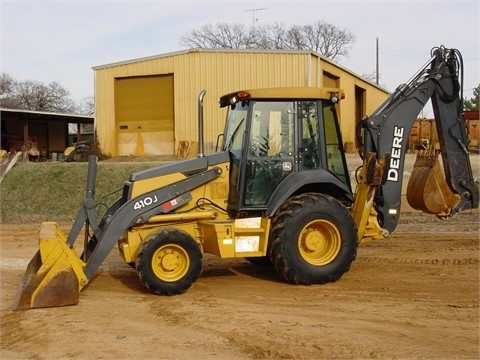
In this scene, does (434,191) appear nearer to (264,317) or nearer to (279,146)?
(279,146)

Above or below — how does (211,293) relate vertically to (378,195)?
below

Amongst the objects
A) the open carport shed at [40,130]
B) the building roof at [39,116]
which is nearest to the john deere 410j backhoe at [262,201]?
the building roof at [39,116]

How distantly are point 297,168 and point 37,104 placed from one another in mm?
64378

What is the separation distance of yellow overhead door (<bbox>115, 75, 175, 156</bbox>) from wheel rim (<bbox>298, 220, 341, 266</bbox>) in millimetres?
19397

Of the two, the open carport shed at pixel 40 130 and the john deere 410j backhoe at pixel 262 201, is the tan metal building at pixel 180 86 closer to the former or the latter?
the open carport shed at pixel 40 130

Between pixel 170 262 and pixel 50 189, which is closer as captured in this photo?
pixel 170 262

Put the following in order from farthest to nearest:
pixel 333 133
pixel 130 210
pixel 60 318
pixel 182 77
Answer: pixel 182 77 < pixel 333 133 < pixel 130 210 < pixel 60 318

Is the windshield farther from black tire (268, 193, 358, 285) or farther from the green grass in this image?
the green grass

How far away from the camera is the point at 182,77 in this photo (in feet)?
85.5

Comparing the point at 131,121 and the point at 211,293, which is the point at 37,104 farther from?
the point at 211,293

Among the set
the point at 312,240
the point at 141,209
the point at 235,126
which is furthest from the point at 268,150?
the point at 141,209

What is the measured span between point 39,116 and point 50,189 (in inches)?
617

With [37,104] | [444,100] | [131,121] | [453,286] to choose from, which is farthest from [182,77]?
[37,104]

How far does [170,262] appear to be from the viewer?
748cm
